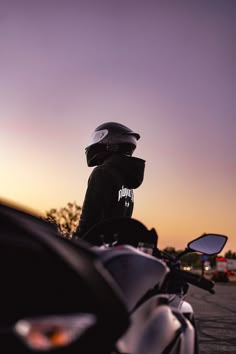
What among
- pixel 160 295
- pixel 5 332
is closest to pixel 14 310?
pixel 5 332

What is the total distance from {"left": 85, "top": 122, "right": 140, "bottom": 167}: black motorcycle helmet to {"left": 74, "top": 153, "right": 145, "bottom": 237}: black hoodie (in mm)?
208

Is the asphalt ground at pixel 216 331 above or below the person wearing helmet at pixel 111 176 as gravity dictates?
below

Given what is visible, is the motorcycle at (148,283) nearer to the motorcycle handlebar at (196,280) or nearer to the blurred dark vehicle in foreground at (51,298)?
the motorcycle handlebar at (196,280)

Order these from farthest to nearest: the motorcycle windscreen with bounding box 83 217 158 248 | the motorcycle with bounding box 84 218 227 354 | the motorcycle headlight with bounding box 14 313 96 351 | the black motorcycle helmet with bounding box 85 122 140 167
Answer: the black motorcycle helmet with bounding box 85 122 140 167
the motorcycle windscreen with bounding box 83 217 158 248
the motorcycle with bounding box 84 218 227 354
the motorcycle headlight with bounding box 14 313 96 351

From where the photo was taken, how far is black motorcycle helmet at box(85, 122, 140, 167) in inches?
149

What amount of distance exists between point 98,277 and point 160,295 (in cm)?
62

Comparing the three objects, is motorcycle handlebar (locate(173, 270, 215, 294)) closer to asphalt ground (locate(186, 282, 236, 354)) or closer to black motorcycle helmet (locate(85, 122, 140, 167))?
black motorcycle helmet (locate(85, 122, 140, 167))

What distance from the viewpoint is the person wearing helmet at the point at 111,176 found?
3.18m

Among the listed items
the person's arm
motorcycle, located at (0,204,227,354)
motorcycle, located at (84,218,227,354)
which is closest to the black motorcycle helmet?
the person's arm

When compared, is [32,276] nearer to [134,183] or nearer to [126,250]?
[126,250]

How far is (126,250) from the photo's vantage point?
119 cm

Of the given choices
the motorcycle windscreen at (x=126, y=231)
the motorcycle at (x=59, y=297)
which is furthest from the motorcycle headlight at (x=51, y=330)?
the motorcycle windscreen at (x=126, y=231)

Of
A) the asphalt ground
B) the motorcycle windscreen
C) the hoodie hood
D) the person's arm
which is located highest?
the hoodie hood

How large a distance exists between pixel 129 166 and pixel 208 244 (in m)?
1.47
